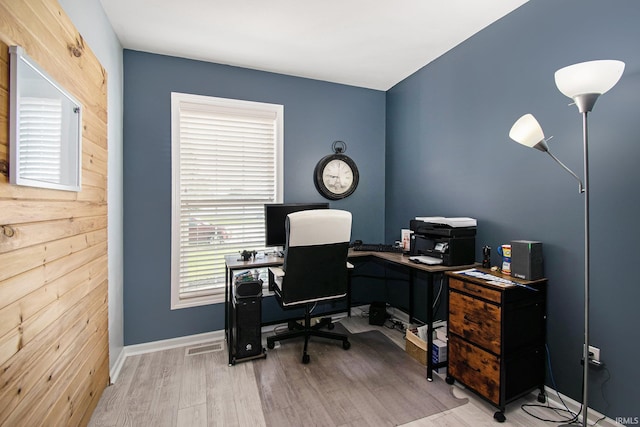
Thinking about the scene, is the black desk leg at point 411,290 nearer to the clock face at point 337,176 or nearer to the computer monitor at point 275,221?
the clock face at point 337,176

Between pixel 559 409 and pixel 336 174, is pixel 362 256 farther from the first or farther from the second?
pixel 559 409

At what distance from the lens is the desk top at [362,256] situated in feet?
7.40

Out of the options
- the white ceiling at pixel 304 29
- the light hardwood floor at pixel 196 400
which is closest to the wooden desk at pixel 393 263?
the light hardwood floor at pixel 196 400

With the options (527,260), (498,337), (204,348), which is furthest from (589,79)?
(204,348)

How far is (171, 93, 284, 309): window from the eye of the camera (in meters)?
2.80

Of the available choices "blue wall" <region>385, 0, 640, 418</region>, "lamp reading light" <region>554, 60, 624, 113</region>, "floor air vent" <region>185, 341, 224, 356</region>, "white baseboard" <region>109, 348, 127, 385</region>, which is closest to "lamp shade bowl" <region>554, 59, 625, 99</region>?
"lamp reading light" <region>554, 60, 624, 113</region>

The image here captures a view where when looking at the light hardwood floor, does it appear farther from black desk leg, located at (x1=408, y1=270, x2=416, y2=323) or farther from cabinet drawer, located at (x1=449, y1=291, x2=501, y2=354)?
black desk leg, located at (x1=408, y1=270, x2=416, y2=323)

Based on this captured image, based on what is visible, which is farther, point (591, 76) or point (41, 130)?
point (591, 76)

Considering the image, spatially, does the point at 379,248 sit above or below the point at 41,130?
below

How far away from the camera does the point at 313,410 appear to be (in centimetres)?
189

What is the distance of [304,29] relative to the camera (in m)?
2.37

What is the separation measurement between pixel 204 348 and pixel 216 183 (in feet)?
5.14

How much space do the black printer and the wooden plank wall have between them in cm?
241

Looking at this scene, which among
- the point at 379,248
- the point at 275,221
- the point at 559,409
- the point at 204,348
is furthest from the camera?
the point at 379,248
